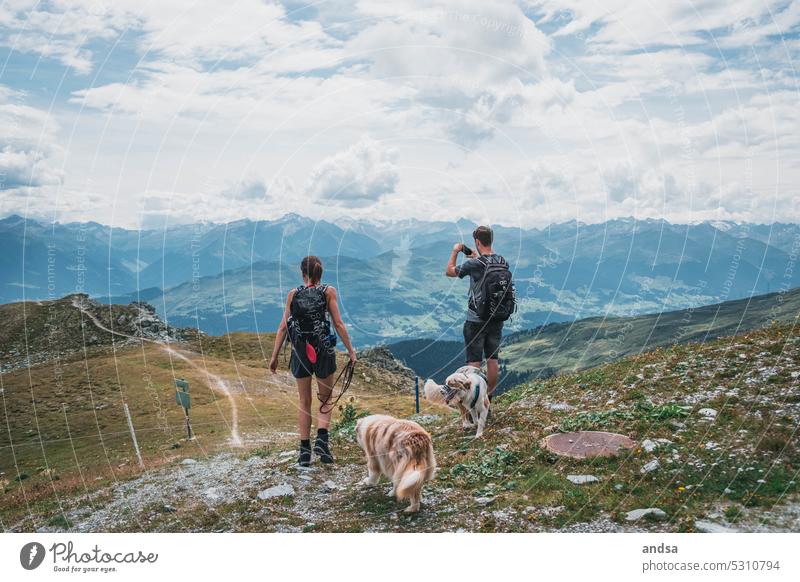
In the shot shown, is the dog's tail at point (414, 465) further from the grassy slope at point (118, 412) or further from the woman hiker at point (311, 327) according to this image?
the grassy slope at point (118, 412)

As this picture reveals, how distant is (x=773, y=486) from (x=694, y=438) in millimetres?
2131

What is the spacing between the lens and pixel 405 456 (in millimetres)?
8828

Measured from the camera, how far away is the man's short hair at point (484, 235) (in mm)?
12617

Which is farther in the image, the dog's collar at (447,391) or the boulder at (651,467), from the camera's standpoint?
the dog's collar at (447,391)

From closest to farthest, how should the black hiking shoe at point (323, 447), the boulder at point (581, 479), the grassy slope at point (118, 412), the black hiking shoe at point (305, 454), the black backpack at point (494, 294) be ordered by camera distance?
the boulder at point (581, 479) → the black hiking shoe at point (305, 454) → the black hiking shoe at point (323, 447) → the black backpack at point (494, 294) → the grassy slope at point (118, 412)

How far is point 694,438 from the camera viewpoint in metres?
10.3

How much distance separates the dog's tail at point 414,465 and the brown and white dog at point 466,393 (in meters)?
2.95

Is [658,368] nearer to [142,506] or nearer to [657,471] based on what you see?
[657,471]

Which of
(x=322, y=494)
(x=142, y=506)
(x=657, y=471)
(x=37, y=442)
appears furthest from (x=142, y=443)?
(x=657, y=471)

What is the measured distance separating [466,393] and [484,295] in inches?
92.2

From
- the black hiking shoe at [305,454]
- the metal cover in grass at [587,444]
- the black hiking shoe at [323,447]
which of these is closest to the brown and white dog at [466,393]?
the metal cover in grass at [587,444]

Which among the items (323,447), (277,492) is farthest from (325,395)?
(277,492)

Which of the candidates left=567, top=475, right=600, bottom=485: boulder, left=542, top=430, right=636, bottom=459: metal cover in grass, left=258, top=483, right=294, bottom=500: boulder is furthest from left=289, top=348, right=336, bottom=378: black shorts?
left=567, top=475, right=600, bottom=485: boulder

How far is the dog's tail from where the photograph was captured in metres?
8.63
